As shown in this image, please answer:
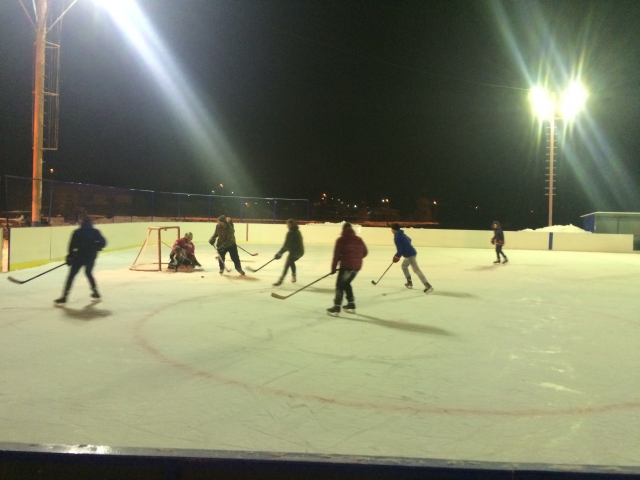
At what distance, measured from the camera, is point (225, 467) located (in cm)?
215

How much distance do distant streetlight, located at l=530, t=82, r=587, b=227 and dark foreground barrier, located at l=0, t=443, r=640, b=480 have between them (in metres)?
26.6

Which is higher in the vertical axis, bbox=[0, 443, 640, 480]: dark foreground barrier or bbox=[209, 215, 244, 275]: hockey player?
bbox=[209, 215, 244, 275]: hockey player

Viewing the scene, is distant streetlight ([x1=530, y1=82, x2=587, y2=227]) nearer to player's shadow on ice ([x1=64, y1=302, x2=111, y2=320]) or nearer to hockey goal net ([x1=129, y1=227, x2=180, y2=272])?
hockey goal net ([x1=129, y1=227, x2=180, y2=272])

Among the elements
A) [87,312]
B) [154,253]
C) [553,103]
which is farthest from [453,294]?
[553,103]

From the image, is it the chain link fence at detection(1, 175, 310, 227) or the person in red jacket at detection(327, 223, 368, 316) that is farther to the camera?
the chain link fence at detection(1, 175, 310, 227)

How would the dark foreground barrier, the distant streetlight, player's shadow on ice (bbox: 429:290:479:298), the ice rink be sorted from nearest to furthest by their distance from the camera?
the dark foreground barrier, the ice rink, player's shadow on ice (bbox: 429:290:479:298), the distant streetlight

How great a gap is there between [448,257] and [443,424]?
17556 mm

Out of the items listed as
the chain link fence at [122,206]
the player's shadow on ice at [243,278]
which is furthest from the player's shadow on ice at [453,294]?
the chain link fence at [122,206]

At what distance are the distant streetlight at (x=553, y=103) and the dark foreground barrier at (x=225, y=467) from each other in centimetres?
2662

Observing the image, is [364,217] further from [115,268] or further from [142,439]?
[142,439]

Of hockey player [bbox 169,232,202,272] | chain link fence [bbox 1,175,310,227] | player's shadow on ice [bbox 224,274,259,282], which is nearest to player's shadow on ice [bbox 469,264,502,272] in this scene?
player's shadow on ice [bbox 224,274,259,282]

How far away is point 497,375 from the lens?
18.2 feet

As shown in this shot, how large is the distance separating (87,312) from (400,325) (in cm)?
478

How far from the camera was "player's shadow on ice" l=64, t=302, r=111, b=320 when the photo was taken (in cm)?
828
